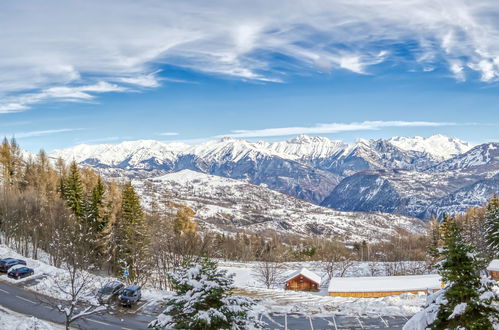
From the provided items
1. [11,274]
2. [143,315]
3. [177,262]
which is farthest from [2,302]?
[177,262]

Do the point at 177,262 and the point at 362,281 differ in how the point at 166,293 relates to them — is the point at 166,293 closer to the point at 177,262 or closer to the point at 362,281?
the point at 177,262

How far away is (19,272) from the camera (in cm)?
4459

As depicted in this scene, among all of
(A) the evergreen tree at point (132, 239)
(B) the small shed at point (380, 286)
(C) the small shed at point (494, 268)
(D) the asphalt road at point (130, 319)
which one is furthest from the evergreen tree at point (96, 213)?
(C) the small shed at point (494, 268)

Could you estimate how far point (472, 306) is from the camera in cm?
1512

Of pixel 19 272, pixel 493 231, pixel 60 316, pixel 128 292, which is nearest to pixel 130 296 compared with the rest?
pixel 128 292

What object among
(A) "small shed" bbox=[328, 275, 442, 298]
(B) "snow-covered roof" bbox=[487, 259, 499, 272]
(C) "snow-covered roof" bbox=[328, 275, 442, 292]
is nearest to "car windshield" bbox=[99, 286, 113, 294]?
(A) "small shed" bbox=[328, 275, 442, 298]

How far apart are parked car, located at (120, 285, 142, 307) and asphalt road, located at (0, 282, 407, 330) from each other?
5.57ft

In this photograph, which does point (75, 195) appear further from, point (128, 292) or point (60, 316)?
point (60, 316)

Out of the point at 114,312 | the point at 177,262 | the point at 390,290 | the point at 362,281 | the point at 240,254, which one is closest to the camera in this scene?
the point at 114,312

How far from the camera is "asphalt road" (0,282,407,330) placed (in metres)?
32.9

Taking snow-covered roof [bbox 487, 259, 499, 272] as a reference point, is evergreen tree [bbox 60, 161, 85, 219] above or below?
above

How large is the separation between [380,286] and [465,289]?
54171 mm

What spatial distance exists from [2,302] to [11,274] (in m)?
9.00

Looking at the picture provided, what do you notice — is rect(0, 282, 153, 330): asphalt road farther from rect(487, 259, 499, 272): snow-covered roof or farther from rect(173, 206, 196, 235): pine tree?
rect(487, 259, 499, 272): snow-covered roof
